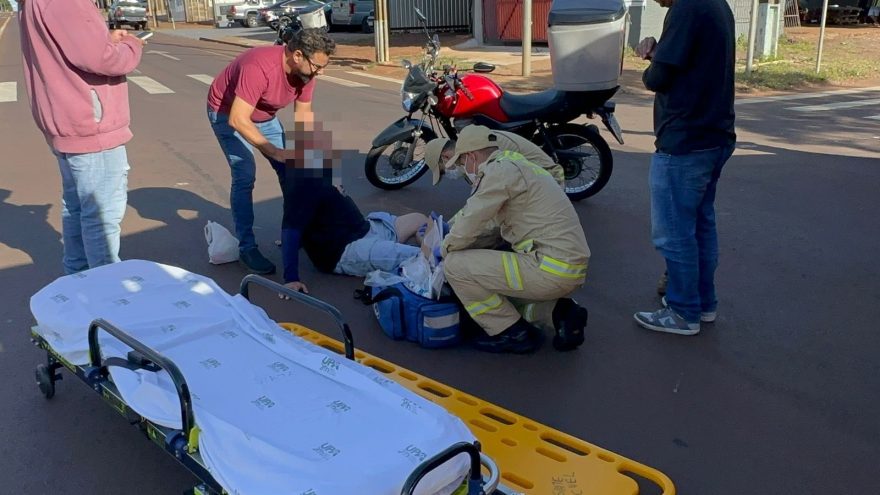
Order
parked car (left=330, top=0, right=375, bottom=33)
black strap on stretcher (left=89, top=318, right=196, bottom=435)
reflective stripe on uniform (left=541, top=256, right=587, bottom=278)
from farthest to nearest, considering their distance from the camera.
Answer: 1. parked car (left=330, top=0, right=375, bottom=33)
2. reflective stripe on uniform (left=541, top=256, right=587, bottom=278)
3. black strap on stretcher (left=89, top=318, right=196, bottom=435)

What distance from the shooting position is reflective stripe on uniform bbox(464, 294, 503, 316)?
415 cm

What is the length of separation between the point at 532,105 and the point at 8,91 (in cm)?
1251

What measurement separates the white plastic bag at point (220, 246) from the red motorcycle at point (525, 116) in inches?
85.8

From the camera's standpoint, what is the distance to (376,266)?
5.27 metres

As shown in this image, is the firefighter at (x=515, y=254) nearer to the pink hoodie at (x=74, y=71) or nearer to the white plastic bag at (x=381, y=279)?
the white plastic bag at (x=381, y=279)

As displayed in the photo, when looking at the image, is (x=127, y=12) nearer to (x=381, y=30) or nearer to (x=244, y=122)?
(x=381, y=30)

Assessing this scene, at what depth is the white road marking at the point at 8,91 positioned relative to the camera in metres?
14.1

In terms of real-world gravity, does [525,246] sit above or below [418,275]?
above

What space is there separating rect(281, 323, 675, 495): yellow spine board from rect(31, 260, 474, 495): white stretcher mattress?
0.51 m

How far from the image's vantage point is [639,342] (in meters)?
4.37

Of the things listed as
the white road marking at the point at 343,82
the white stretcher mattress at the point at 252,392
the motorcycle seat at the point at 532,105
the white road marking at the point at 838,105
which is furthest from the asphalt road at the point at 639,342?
the white road marking at the point at 343,82

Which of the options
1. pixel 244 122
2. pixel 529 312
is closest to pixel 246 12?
pixel 244 122


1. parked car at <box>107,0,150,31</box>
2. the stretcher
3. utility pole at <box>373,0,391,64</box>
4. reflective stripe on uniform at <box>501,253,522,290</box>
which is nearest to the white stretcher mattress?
the stretcher

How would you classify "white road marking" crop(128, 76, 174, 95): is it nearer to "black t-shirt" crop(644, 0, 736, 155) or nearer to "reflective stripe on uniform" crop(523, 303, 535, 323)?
"reflective stripe on uniform" crop(523, 303, 535, 323)
